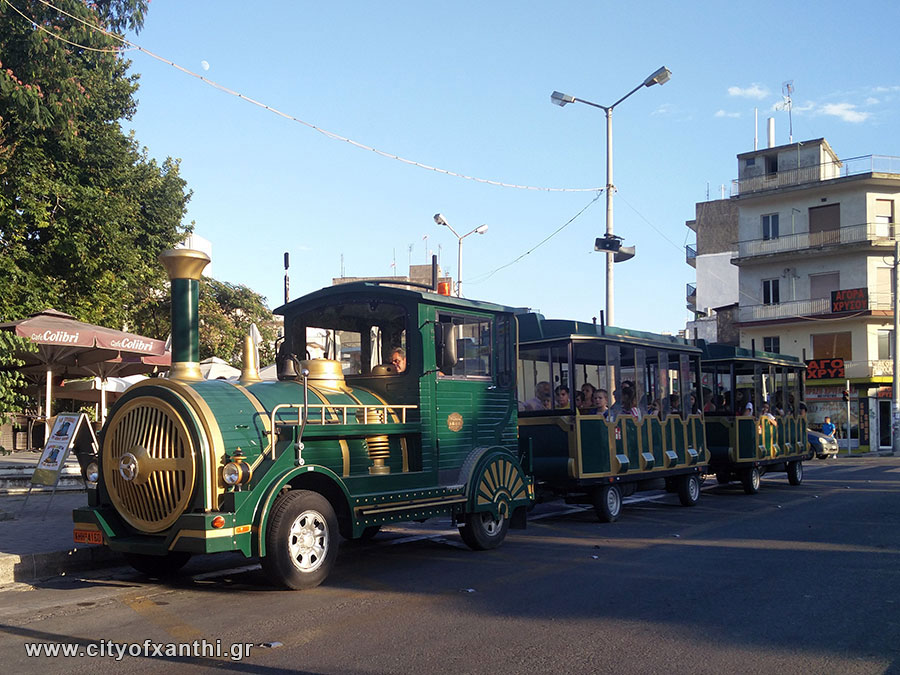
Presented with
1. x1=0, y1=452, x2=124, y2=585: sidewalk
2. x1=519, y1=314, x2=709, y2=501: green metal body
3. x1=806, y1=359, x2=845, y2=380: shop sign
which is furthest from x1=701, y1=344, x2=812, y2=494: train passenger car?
x1=806, y1=359, x2=845, y2=380: shop sign

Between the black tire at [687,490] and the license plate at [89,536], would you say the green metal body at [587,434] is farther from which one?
the license plate at [89,536]

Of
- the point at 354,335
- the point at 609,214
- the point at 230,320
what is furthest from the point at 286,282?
the point at 230,320

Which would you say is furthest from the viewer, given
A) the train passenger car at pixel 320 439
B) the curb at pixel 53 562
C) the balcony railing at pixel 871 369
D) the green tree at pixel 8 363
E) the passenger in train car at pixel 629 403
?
the balcony railing at pixel 871 369

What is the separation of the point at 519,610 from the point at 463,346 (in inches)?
140

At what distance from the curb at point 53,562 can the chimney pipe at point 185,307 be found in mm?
2201

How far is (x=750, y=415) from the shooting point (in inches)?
650

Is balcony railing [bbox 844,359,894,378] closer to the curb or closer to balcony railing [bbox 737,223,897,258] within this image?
balcony railing [bbox 737,223,897,258]

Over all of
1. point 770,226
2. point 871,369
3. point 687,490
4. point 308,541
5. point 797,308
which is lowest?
point 687,490

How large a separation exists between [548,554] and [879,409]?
1461 inches

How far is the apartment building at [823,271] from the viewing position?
4056 centimetres

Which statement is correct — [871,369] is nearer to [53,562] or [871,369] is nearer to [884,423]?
[884,423]

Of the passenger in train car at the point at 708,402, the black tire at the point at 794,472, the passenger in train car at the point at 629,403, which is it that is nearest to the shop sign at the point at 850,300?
the black tire at the point at 794,472

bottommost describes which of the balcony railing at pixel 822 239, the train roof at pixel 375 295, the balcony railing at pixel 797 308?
the train roof at pixel 375 295

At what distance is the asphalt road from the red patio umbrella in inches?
229
